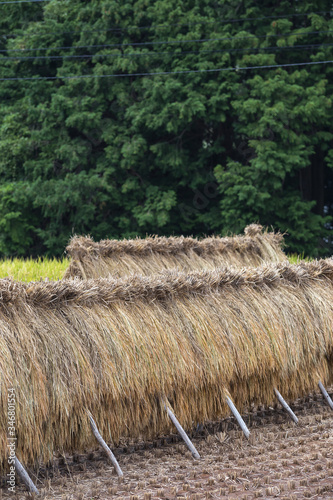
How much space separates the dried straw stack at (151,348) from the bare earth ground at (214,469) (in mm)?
243

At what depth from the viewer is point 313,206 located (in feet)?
62.4

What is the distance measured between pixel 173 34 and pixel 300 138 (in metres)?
4.85

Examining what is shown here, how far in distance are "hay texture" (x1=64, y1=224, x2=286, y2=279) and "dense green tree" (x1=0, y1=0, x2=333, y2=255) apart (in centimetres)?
535

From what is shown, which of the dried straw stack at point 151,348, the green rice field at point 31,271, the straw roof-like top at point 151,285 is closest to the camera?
the dried straw stack at point 151,348

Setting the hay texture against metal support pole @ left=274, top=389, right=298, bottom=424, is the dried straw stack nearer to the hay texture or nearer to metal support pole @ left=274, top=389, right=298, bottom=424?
metal support pole @ left=274, top=389, right=298, bottom=424

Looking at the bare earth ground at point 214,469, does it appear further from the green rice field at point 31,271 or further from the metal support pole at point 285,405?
the green rice field at point 31,271

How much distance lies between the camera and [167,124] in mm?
18719

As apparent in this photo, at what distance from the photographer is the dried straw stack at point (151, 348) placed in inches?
200

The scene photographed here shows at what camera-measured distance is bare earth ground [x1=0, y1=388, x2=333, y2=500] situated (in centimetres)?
Result: 484

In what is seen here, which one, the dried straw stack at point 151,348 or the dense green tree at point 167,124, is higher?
the dense green tree at point 167,124

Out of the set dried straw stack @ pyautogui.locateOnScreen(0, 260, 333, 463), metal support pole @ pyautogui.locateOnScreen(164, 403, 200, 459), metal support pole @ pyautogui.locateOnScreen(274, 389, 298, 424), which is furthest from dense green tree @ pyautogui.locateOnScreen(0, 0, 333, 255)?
metal support pole @ pyautogui.locateOnScreen(164, 403, 200, 459)

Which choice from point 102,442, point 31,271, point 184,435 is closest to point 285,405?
point 184,435

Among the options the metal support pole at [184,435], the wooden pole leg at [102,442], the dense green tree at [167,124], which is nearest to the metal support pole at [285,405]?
the metal support pole at [184,435]

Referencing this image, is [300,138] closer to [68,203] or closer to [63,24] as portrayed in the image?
[68,203]
